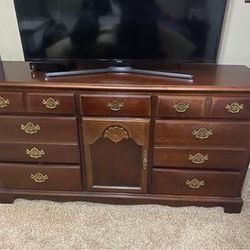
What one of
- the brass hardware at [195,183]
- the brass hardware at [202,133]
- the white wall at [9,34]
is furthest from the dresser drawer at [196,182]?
the white wall at [9,34]

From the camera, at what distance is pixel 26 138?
4.87ft

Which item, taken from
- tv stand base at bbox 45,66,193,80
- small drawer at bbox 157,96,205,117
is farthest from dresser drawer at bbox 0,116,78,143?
small drawer at bbox 157,96,205,117

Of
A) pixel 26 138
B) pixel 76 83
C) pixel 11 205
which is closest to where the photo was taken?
pixel 76 83

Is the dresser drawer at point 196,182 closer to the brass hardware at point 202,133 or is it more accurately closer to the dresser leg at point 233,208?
the dresser leg at point 233,208

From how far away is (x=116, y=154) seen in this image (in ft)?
4.98

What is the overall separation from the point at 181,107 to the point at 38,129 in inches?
30.1

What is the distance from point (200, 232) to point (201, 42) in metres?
1.05

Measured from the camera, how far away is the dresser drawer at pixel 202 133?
4.53 ft

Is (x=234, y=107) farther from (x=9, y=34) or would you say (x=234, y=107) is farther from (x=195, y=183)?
(x=9, y=34)

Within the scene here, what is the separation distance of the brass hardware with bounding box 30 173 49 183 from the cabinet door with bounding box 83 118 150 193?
10.3 inches

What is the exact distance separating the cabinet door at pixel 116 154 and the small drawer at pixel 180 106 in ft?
0.36

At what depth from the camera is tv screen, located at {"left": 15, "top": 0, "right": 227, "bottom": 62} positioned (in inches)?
52.1

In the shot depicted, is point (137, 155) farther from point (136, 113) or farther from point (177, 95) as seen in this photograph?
point (177, 95)

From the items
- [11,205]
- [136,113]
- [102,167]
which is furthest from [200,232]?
[11,205]
